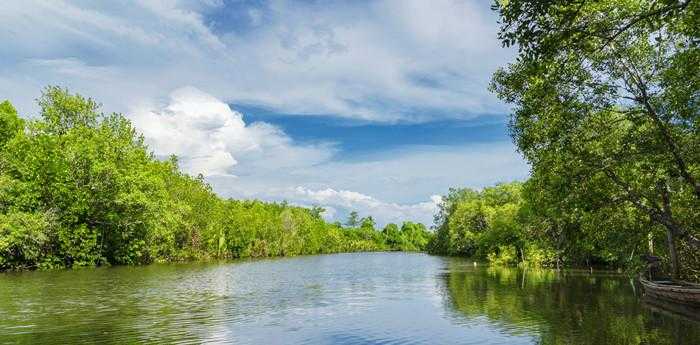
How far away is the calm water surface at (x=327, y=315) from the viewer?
72.6ft

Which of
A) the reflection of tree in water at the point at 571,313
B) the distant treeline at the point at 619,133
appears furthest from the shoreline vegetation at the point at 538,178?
the reflection of tree in water at the point at 571,313

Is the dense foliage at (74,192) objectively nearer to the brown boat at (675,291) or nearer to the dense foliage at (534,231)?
the dense foliage at (534,231)

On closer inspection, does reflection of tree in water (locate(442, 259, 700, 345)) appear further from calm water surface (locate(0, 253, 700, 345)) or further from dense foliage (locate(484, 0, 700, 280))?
dense foliage (locate(484, 0, 700, 280))

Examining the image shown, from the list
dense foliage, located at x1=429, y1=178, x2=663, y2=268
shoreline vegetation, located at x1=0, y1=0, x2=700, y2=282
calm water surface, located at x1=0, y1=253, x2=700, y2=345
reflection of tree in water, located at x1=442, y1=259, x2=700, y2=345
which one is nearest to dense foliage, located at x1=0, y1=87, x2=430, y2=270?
shoreline vegetation, located at x1=0, y1=0, x2=700, y2=282

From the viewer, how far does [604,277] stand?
5556cm

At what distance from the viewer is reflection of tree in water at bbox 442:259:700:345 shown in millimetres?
22641

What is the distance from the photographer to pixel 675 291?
31016 millimetres

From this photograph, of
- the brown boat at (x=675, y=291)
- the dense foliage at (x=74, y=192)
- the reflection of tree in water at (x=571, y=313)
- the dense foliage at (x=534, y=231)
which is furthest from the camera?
the dense foliage at (x=74, y=192)

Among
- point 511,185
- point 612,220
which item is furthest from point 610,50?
point 511,185

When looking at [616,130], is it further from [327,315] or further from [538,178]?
[327,315]

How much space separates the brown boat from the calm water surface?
58.6 inches

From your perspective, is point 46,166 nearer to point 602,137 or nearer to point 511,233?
point 602,137

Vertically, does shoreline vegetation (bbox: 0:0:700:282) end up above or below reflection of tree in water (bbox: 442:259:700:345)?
above

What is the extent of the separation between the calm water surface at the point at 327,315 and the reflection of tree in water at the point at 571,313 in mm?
62
